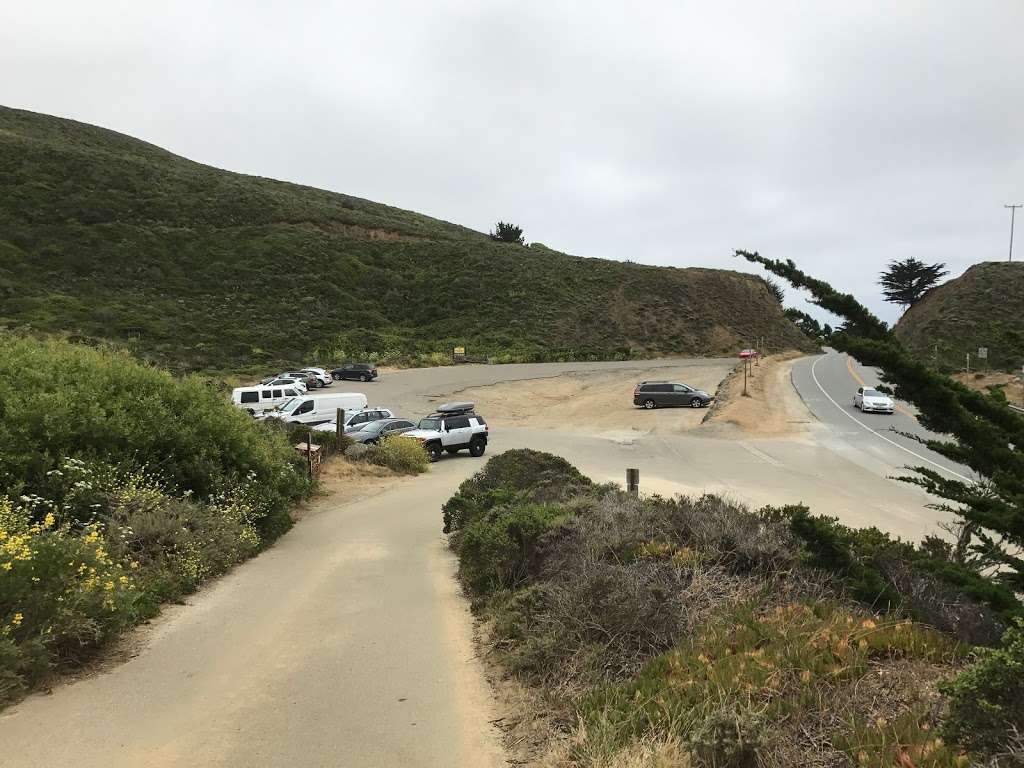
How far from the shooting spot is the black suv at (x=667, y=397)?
39.7 meters

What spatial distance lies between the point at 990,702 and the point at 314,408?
1162 inches

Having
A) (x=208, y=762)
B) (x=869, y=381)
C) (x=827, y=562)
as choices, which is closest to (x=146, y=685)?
(x=208, y=762)

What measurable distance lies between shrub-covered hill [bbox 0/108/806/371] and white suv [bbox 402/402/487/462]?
2431 centimetres

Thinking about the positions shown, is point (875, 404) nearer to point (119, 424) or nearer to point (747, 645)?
point (747, 645)

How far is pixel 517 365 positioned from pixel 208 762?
5059 centimetres

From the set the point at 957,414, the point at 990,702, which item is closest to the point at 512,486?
the point at 957,414

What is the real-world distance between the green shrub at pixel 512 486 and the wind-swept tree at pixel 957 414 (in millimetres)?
6659

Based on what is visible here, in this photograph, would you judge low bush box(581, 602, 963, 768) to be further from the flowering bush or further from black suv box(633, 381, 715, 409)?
black suv box(633, 381, 715, 409)

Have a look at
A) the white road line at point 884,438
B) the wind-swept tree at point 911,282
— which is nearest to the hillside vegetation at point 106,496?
the white road line at point 884,438

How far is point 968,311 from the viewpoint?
2539 inches

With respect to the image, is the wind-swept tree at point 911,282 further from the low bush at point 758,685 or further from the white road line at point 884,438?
the low bush at point 758,685

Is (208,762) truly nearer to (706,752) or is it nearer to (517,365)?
(706,752)

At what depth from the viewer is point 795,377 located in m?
51.9

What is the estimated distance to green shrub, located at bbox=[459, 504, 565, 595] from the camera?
8102 millimetres
